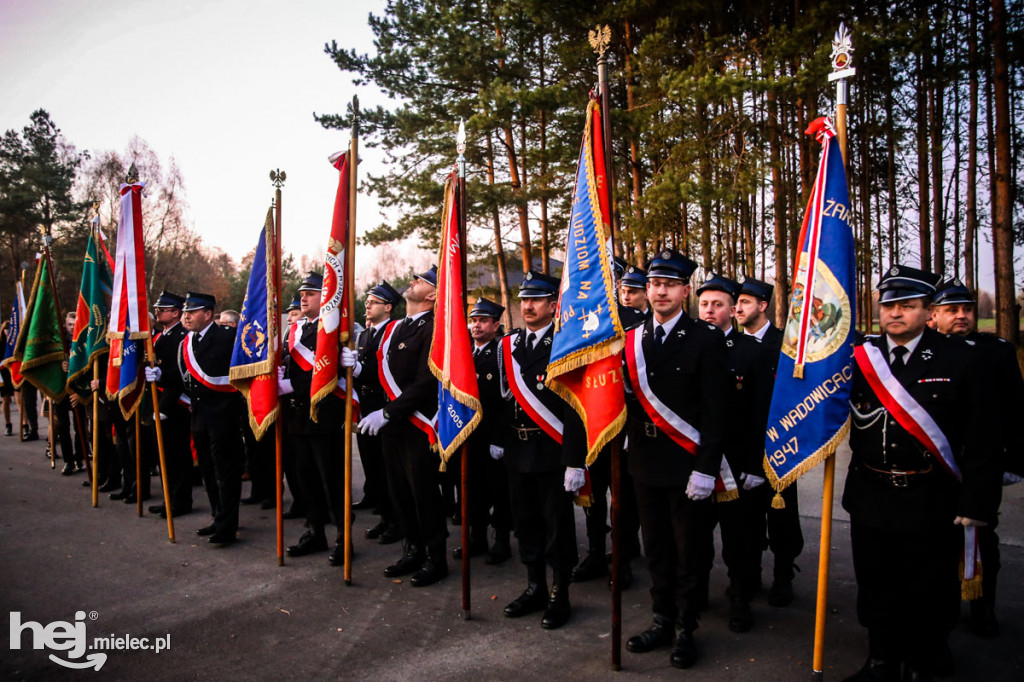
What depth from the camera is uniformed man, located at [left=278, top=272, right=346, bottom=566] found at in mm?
5691

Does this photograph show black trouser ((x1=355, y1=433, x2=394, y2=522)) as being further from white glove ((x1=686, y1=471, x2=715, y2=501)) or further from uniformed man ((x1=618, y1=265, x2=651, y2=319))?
white glove ((x1=686, y1=471, x2=715, y2=501))

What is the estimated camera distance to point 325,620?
440cm

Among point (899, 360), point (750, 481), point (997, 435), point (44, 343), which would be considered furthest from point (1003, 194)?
point (44, 343)

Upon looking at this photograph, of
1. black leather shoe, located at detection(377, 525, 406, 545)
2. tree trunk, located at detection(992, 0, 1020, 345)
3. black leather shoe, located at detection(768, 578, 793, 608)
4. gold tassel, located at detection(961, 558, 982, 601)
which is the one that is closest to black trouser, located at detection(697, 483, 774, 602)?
black leather shoe, located at detection(768, 578, 793, 608)

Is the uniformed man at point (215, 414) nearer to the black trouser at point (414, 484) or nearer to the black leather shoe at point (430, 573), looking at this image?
the black trouser at point (414, 484)

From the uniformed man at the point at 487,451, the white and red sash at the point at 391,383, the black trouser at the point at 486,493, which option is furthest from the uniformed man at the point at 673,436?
the black trouser at the point at 486,493

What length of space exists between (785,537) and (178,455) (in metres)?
5.97

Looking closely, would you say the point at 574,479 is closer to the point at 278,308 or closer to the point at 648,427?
the point at 648,427

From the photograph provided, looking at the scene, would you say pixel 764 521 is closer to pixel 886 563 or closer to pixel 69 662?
pixel 886 563

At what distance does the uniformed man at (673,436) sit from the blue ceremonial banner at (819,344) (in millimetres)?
325

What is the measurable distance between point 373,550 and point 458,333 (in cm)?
247

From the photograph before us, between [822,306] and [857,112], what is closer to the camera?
[822,306]

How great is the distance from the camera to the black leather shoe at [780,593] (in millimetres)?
4488

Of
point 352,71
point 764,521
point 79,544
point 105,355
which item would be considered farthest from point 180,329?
point 352,71
